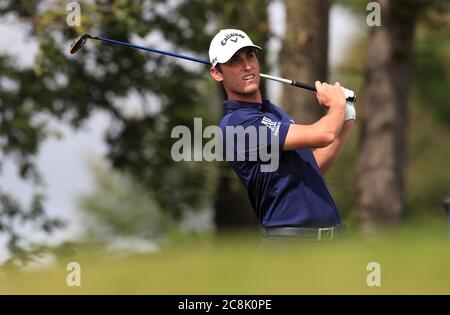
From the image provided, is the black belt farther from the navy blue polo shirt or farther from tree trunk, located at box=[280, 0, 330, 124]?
tree trunk, located at box=[280, 0, 330, 124]

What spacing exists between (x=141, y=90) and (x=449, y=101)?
21.6 meters

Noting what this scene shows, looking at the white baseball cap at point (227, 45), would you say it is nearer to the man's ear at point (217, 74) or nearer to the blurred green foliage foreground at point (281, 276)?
the man's ear at point (217, 74)

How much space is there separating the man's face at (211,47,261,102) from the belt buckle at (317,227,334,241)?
0.96m

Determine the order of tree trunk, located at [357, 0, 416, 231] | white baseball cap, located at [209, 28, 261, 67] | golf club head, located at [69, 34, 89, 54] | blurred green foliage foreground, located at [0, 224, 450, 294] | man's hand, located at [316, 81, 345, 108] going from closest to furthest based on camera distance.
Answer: man's hand, located at [316, 81, 345, 108]
white baseball cap, located at [209, 28, 261, 67]
blurred green foliage foreground, located at [0, 224, 450, 294]
golf club head, located at [69, 34, 89, 54]
tree trunk, located at [357, 0, 416, 231]

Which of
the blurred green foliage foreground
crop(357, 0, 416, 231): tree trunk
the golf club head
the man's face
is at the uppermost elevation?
crop(357, 0, 416, 231): tree trunk

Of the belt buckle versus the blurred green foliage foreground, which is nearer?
the belt buckle

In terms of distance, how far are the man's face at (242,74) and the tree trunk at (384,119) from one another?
33.8 ft

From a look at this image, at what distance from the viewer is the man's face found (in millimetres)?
6152

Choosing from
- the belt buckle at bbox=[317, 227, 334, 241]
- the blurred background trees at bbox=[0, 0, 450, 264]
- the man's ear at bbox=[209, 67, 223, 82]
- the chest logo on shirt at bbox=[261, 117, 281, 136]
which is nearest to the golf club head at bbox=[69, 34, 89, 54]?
the man's ear at bbox=[209, 67, 223, 82]

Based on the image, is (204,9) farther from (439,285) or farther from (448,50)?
(448,50)

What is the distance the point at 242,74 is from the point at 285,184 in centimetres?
79

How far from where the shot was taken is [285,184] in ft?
19.6

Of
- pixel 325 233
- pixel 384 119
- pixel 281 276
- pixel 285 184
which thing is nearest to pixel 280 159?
pixel 285 184
